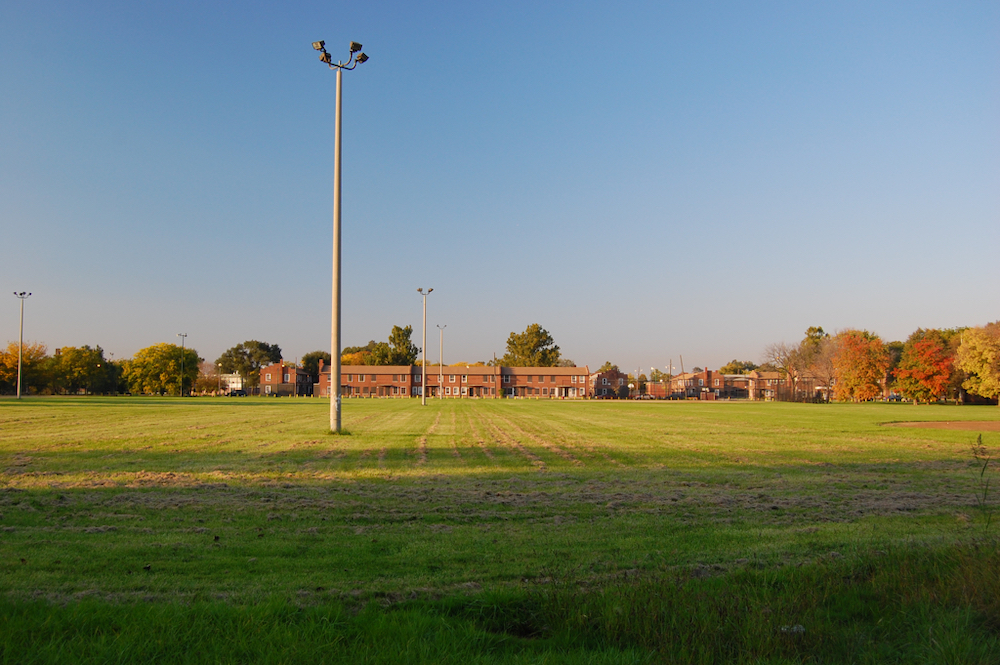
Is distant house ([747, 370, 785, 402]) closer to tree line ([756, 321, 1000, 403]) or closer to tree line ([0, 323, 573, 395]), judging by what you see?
tree line ([756, 321, 1000, 403])

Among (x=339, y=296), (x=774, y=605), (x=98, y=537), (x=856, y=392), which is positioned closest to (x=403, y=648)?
(x=774, y=605)

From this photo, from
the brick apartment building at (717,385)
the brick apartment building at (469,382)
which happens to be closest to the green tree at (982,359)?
the brick apartment building at (469,382)

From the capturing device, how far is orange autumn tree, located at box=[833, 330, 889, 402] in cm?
9712

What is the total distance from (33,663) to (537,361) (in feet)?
519

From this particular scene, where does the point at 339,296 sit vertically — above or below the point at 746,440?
above

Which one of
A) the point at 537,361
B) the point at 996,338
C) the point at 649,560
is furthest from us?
the point at 537,361

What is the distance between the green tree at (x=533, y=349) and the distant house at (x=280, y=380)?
5474 centimetres

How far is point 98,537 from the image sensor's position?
7.81m

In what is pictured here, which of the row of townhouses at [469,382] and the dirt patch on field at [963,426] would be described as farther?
the row of townhouses at [469,382]

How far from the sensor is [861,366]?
97.3m

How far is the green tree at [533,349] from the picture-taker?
162375mm

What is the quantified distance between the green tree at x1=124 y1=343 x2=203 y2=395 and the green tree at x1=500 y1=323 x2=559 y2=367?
80.1m

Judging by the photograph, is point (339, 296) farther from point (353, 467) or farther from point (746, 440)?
point (746, 440)

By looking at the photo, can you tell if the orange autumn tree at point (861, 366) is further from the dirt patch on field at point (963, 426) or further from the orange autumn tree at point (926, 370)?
the dirt patch on field at point (963, 426)
